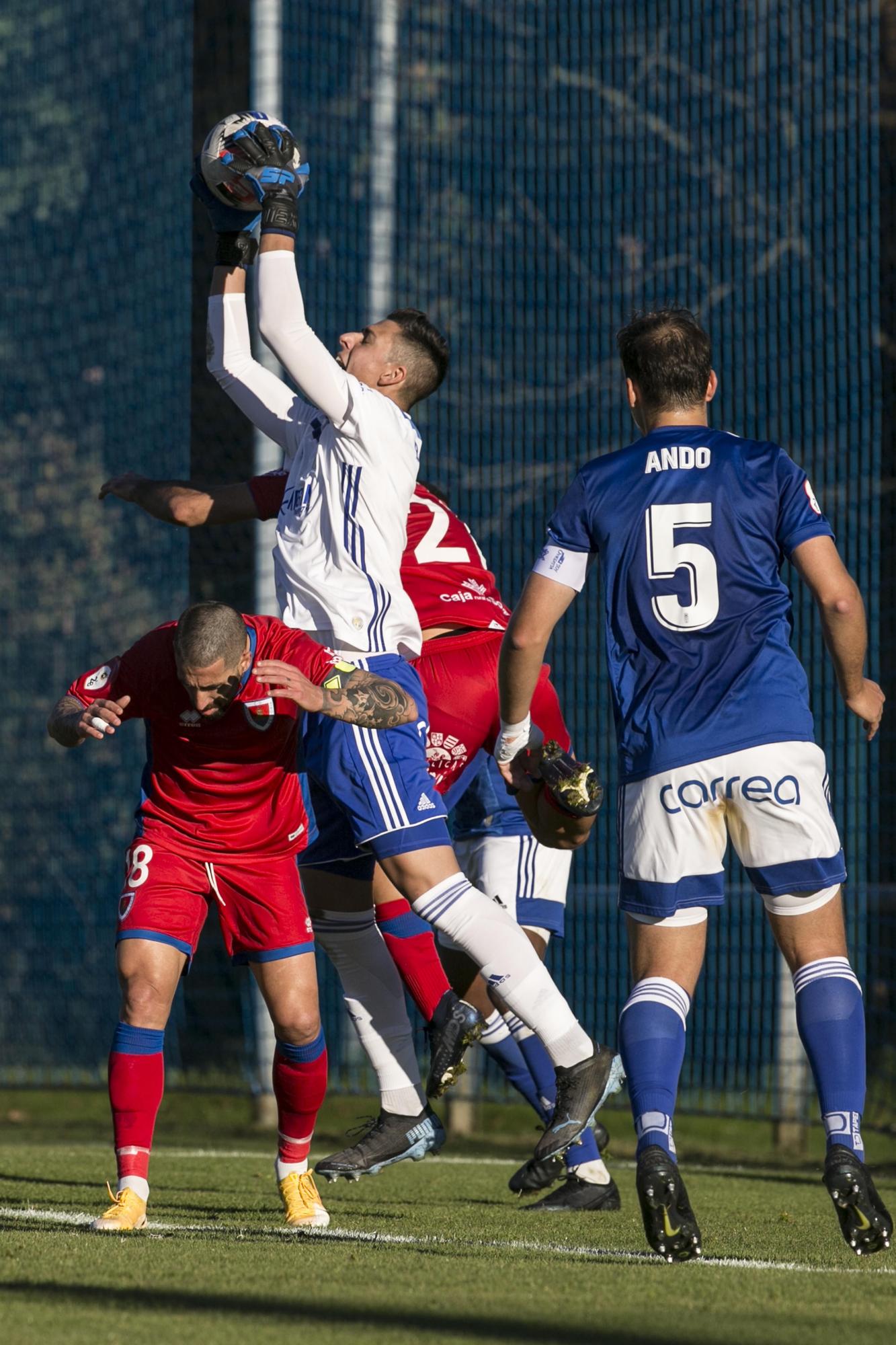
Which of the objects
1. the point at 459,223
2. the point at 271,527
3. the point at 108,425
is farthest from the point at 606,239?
the point at 108,425

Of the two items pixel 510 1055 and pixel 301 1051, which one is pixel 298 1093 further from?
pixel 510 1055

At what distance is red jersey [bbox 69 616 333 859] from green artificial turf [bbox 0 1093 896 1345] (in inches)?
38.6

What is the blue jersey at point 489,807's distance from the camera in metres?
6.12

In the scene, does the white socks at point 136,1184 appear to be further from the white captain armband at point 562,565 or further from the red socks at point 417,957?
the white captain armband at point 562,565

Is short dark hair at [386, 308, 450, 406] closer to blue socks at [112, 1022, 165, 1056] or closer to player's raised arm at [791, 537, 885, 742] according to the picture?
player's raised arm at [791, 537, 885, 742]

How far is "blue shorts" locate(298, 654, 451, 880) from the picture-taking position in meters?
4.87

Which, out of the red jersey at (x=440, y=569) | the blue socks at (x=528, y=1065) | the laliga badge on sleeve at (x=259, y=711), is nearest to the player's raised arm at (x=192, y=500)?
the red jersey at (x=440, y=569)

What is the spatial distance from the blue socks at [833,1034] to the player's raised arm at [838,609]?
0.58 metres

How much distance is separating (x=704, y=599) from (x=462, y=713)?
59.5 inches

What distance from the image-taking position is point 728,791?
13.9 ft

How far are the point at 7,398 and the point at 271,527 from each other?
326 centimetres

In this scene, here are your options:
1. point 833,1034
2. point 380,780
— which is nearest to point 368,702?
point 380,780

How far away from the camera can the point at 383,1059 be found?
18.3 ft

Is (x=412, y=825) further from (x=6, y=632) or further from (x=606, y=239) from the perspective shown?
(x=6, y=632)
